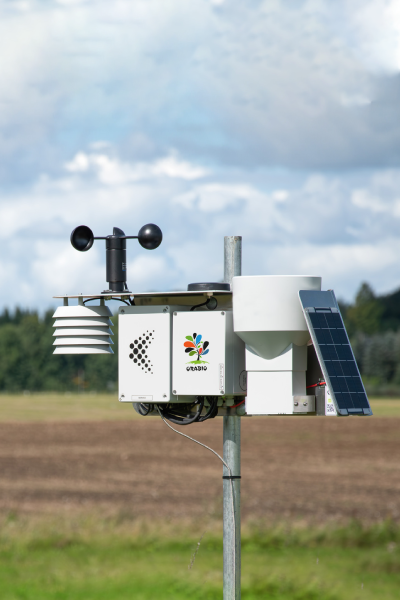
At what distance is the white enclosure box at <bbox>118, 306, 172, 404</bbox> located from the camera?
169 inches

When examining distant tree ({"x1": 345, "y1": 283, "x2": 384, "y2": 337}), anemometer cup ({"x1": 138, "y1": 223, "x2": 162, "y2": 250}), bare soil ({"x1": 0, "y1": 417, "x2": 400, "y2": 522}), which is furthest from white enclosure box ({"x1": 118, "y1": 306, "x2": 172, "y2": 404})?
distant tree ({"x1": 345, "y1": 283, "x2": 384, "y2": 337})

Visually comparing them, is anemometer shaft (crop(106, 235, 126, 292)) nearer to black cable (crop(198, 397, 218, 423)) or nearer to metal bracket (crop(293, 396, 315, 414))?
black cable (crop(198, 397, 218, 423))

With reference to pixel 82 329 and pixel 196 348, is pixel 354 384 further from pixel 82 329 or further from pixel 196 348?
pixel 82 329

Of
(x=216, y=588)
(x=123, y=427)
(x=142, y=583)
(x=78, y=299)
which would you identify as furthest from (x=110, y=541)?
(x=123, y=427)

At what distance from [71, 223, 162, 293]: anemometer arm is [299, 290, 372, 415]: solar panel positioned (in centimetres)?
98

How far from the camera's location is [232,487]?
14.1 ft

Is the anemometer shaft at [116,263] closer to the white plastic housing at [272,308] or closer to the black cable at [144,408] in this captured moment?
the black cable at [144,408]

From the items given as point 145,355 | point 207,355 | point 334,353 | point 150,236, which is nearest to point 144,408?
point 145,355

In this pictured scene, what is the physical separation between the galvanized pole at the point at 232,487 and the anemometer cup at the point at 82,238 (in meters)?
0.79

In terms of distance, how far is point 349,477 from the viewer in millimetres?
24016

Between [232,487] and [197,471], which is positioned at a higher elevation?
[232,487]

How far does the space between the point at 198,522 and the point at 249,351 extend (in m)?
8.53

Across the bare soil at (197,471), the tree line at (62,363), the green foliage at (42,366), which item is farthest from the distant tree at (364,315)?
the bare soil at (197,471)

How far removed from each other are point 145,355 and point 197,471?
21.3 metres
